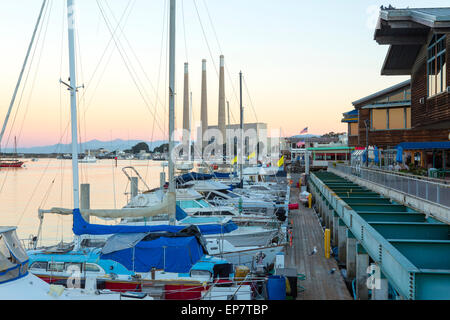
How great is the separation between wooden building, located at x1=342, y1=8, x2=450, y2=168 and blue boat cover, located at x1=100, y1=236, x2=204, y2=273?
44.4 ft

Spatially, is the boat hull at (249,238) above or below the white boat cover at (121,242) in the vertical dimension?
below

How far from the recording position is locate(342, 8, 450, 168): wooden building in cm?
1830

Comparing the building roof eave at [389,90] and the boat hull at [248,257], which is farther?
the building roof eave at [389,90]

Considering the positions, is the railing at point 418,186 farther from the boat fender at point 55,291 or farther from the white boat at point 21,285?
the boat fender at point 55,291

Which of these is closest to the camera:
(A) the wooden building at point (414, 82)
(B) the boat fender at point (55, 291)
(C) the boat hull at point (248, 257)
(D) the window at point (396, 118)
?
(B) the boat fender at point (55, 291)

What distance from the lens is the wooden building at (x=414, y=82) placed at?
18.3m

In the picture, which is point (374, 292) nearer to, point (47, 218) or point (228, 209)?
point (228, 209)

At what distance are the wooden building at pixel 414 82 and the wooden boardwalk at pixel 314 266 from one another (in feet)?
28.4

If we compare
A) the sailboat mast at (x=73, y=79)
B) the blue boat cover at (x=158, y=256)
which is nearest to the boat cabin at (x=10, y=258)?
the blue boat cover at (x=158, y=256)

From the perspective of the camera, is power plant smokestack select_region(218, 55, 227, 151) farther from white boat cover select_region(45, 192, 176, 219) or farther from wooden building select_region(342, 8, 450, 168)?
white boat cover select_region(45, 192, 176, 219)

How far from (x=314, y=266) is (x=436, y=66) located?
12.0 meters

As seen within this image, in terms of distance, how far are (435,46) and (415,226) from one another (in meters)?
11.8
